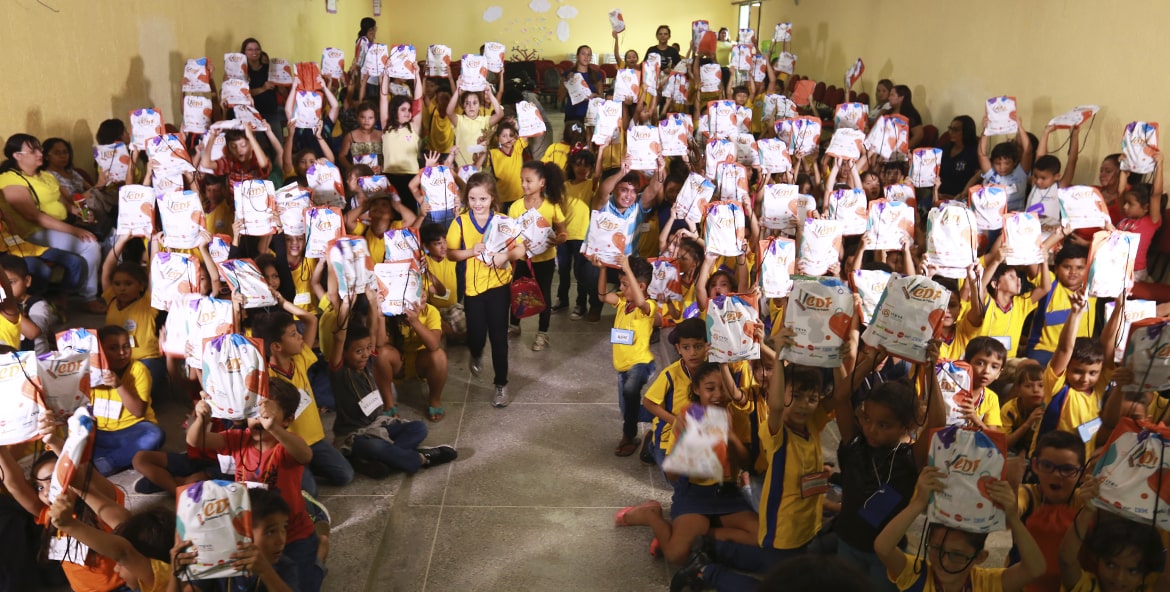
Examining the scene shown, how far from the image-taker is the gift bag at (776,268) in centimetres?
458

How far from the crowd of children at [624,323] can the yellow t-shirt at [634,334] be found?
0.02m

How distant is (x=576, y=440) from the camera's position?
16.5 ft

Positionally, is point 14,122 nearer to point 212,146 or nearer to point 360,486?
point 212,146

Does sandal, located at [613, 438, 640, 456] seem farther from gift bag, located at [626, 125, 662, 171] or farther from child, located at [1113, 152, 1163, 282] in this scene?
child, located at [1113, 152, 1163, 282]

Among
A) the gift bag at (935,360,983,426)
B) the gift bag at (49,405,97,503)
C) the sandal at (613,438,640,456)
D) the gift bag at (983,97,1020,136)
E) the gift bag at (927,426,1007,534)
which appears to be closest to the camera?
the gift bag at (927,426,1007,534)

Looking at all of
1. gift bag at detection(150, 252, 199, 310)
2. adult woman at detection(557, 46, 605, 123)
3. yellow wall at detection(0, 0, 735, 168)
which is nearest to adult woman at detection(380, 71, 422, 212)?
adult woman at detection(557, 46, 605, 123)

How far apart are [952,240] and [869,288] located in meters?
Answer: 0.65

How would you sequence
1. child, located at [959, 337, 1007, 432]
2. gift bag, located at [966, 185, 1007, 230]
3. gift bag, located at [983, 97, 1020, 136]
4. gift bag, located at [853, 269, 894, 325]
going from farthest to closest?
1. gift bag, located at [983, 97, 1020, 136]
2. gift bag, located at [966, 185, 1007, 230]
3. gift bag, located at [853, 269, 894, 325]
4. child, located at [959, 337, 1007, 432]

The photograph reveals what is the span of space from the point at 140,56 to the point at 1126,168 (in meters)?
8.13

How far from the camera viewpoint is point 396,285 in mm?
4793

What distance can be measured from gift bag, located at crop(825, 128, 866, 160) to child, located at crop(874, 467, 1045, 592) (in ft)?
13.3

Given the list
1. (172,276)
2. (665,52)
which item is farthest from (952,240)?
(665,52)

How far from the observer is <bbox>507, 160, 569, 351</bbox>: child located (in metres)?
5.75

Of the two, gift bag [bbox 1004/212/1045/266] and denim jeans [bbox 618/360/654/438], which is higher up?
gift bag [bbox 1004/212/1045/266]
